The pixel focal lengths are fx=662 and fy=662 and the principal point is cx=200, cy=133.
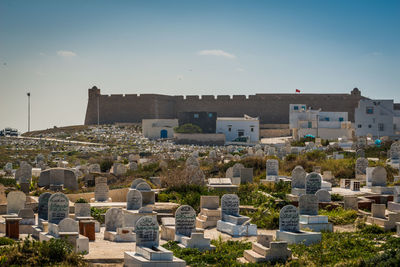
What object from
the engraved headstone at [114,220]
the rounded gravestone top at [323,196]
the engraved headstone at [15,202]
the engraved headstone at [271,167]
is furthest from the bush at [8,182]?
the rounded gravestone top at [323,196]

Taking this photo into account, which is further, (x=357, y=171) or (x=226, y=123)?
(x=226, y=123)

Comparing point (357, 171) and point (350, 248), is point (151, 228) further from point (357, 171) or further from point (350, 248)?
point (357, 171)

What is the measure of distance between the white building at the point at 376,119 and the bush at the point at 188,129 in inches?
438

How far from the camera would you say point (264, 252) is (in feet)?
31.2

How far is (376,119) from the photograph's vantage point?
4300 centimetres

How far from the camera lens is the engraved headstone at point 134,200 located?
44.3ft

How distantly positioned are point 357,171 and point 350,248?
9.70 meters

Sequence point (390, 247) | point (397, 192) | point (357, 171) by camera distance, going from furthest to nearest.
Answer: point (357, 171), point (397, 192), point (390, 247)

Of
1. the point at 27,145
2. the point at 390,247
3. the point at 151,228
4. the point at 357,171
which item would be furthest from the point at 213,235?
the point at 27,145

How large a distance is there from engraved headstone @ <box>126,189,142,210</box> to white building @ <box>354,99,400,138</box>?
3159 centimetres

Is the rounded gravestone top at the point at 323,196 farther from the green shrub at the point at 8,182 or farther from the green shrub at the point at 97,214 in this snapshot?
the green shrub at the point at 8,182

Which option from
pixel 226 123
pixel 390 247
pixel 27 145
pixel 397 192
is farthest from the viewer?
pixel 226 123

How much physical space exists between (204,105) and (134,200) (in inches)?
1933

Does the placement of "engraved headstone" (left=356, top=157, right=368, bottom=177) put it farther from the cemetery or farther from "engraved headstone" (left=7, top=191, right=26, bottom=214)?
"engraved headstone" (left=7, top=191, right=26, bottom=214)
